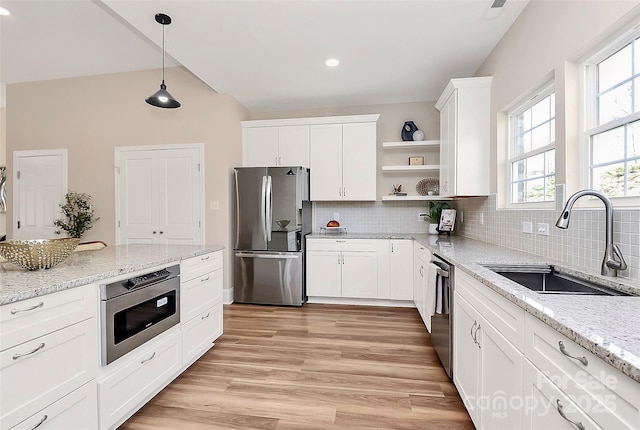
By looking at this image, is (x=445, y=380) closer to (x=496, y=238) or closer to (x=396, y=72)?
(x=496, y=238)

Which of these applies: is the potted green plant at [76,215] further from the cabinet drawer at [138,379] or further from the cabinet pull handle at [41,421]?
the cabinet pull handle at [41,421]

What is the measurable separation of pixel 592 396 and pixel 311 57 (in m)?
3.14

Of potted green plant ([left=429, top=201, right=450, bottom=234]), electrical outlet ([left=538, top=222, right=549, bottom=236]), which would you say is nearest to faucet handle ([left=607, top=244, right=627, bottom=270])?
electrical outlet ([left=538, top=222, right=549, bottom=236])

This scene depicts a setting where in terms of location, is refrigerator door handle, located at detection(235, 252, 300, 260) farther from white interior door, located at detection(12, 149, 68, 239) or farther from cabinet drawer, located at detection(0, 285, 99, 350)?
white interior door, located at detection(12, 149, 68, 239)

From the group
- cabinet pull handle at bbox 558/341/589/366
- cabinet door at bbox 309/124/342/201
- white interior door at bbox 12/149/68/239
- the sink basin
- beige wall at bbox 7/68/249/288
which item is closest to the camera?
cabinet pull handle at bbox 558/341/589/366

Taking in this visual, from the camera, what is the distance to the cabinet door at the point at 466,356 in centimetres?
161

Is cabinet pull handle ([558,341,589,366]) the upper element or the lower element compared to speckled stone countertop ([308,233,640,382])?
lower

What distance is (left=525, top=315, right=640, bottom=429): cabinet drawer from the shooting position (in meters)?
0.67

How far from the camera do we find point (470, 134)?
9.95 feet

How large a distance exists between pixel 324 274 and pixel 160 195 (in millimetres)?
2422

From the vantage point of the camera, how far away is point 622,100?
5.20ft

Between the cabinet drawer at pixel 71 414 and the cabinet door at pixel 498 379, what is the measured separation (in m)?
1.88

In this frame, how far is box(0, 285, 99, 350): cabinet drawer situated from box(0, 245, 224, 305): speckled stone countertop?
0.12 ft

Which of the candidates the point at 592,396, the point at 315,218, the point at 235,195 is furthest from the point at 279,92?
the point at 592,396
